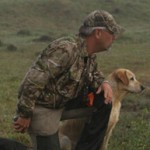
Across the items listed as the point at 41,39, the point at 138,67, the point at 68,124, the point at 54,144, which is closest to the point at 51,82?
the point at 54,144

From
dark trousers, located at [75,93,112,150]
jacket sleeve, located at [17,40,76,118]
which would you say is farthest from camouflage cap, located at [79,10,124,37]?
dark trousers, located at [75,93,112,150]

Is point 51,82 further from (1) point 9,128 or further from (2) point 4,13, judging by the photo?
(2) point 4,13

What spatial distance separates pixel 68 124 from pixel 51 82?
50.9 inches

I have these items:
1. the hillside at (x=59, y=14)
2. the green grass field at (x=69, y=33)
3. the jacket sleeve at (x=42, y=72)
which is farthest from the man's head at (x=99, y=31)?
the hillside at (x=59, y=14)

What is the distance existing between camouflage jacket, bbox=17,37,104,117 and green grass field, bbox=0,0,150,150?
2515 mm

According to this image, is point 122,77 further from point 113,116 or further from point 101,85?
point 101,85

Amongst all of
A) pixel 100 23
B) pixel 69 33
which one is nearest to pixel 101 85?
pixel 100 23

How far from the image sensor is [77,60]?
16.8ft

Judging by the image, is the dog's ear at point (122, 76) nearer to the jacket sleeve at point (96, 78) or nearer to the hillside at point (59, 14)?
the jacket sleeve at point (96, 78)

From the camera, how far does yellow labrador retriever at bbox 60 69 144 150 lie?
626 cm

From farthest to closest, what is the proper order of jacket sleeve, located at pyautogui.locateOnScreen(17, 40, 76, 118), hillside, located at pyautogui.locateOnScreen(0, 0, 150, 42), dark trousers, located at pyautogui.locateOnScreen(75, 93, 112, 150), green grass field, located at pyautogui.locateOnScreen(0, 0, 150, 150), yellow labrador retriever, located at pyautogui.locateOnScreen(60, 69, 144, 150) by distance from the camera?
1. hillside, located at pyautogui.locateOnScreen(0, 0, 150, 42)
2. green grass field, located at pyautogui.locateOnScreen(0, 0, 150, 150)
3. yellow labrador retriever, located at pyautogui.locateOnScreen(60, 69, 144, 150)
4. dark trousers, located at pyautogui.locateOnScreen(75, 93, 112, 150)
5. jacket sleeve, located at pyautogui.locateOnScreen(17, 40, 76, 118)

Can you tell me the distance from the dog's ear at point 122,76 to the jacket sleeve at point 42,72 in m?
2.02

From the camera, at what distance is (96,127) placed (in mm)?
5855

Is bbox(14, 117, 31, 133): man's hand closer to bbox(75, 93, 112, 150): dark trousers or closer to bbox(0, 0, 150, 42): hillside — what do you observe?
bbox(75, 93, 112, 150): dark trousers
